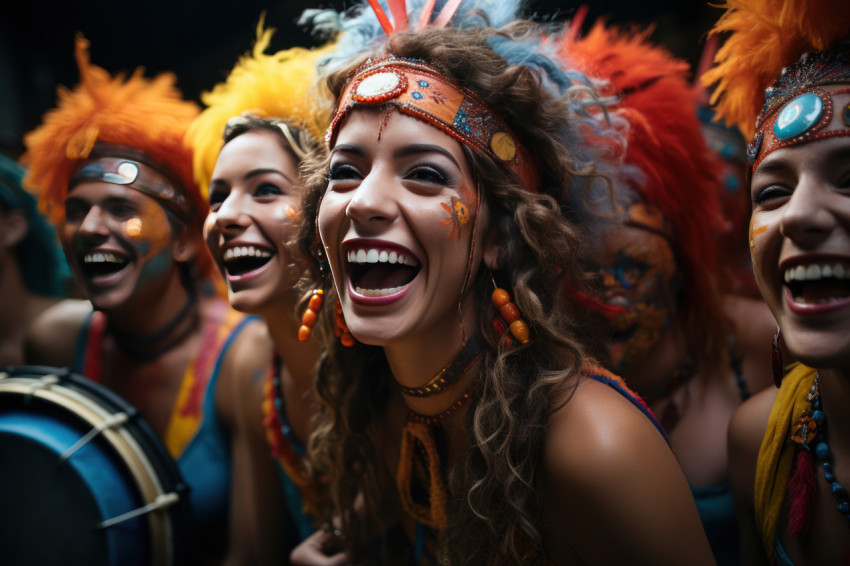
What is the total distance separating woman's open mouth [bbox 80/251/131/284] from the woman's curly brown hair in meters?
0.81

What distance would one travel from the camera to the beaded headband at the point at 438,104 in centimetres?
163

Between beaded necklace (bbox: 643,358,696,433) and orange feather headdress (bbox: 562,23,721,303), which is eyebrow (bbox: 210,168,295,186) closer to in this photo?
orange feather headdress (bbox: 562,23,721,303)

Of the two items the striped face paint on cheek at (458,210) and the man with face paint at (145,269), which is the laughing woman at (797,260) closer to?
the striped face paint on cheek at (458,210)

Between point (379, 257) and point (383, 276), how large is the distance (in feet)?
0.57

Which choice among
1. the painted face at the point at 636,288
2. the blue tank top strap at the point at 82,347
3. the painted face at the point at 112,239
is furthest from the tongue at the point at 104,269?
the painted face at the point at 636,288

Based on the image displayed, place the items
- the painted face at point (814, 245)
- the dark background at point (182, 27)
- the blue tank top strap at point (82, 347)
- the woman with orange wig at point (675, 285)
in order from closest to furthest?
the painted face at point (814, 245) < the woman with orange wig at point (675, 285) < the blue tank top strap at point (82, 347) < the dark background at point (182, 27)

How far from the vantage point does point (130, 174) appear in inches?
87.8

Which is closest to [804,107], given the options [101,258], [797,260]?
[797,260]

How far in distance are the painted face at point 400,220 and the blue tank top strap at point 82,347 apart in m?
1.62

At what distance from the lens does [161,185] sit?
7.54 ft

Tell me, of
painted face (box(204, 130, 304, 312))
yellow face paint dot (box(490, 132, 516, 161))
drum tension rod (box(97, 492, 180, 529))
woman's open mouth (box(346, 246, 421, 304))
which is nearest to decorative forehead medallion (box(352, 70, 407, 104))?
yellow face paint dot (box(490, 132, 516, 161))

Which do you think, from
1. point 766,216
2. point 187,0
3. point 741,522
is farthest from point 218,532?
point 187,0

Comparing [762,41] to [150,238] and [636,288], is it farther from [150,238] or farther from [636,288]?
[150,238]

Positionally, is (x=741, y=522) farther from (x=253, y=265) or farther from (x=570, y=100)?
(x=253, y=265)
